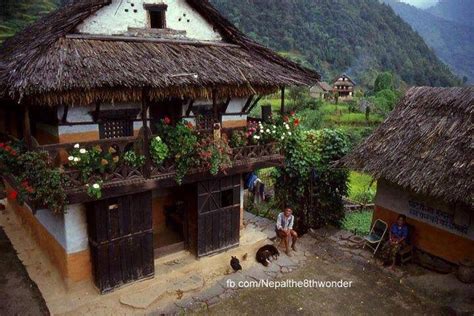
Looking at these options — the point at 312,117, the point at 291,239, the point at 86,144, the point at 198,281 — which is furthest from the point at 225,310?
the point at 312,117

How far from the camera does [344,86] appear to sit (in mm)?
69750

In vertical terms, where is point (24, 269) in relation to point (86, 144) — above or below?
below

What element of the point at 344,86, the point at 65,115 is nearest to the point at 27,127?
the point at 65,115

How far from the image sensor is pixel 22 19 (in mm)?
37750

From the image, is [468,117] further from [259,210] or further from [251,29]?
[251,29]

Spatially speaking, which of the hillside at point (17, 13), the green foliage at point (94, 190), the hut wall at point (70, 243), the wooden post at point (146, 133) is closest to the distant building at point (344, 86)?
the hillside at point (17, 13)

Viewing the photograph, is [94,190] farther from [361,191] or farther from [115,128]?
[361,191]

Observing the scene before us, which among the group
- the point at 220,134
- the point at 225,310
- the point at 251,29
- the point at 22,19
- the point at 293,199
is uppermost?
the point at 251,29

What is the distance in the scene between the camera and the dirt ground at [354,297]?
9320mm

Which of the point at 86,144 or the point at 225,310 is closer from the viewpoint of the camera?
the point at 86,144

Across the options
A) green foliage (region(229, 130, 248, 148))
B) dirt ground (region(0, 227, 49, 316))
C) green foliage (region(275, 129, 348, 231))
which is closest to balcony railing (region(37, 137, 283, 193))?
green foliage (region(229, 130, 248, 148))

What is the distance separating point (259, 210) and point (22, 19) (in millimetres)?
35430

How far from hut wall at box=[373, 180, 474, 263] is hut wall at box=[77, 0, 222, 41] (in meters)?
7.61

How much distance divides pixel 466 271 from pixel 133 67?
1013 cm
